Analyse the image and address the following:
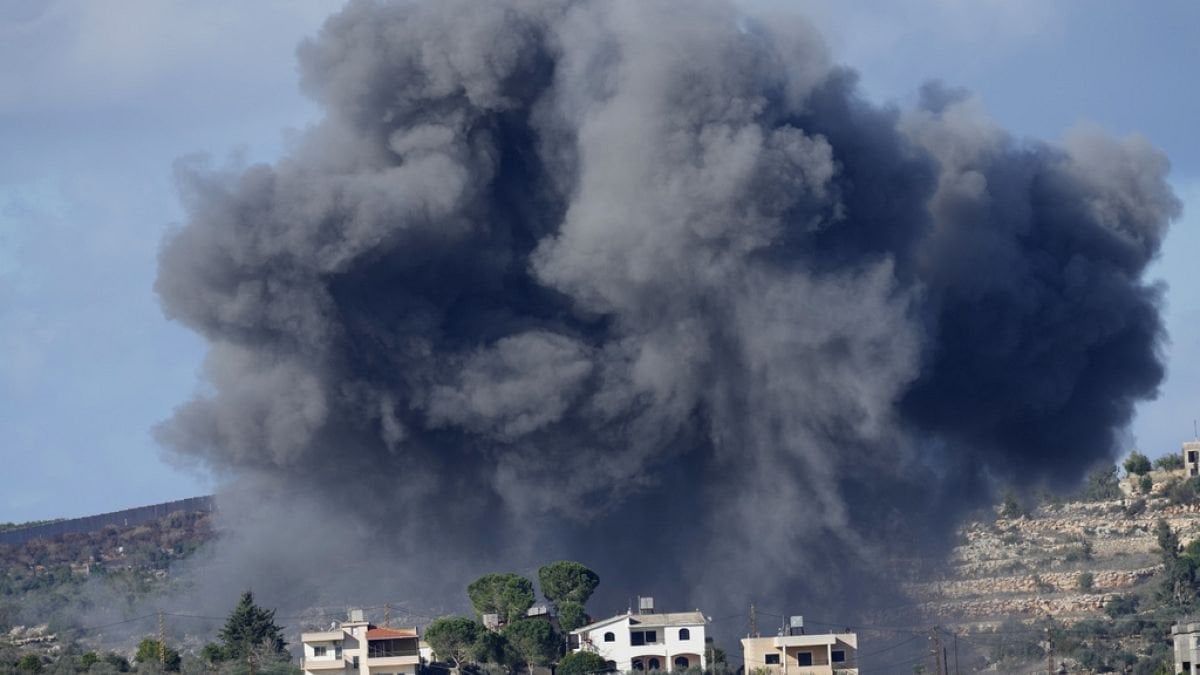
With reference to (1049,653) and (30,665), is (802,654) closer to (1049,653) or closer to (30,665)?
(1049,653)

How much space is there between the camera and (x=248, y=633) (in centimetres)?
5288

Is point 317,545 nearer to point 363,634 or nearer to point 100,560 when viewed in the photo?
point 363,634

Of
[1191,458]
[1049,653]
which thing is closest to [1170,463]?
[1191,458]

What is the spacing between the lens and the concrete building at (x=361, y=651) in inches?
1999

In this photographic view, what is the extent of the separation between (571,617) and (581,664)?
342 centimetres

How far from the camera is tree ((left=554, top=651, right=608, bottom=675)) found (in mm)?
50375

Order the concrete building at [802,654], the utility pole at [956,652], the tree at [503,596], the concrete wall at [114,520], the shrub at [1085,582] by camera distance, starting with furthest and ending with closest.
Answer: the concrete wall at [114,520], the shrub at [1085,582], the utility pole at [956,652], the tree at [503,596], the concrete building at [802,654]

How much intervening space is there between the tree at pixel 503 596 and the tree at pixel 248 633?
16.3 ft

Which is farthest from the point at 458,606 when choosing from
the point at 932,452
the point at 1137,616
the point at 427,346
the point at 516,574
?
the point at 1137,616

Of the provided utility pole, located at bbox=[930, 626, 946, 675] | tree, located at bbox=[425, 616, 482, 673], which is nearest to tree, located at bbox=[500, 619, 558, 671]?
tree, located at bbox=[425, 616, 482, 673]

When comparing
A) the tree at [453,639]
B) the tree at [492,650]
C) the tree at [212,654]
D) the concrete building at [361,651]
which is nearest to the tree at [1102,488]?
the tree at [492,650]

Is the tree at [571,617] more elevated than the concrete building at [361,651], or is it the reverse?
the tree at [571,617]

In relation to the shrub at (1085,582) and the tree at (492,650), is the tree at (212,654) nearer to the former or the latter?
the tree at (492,650)

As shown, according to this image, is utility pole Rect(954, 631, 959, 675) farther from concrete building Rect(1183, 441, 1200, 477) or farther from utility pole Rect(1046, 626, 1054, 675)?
concrete building Rect(1183, 441, 1200, 477)
